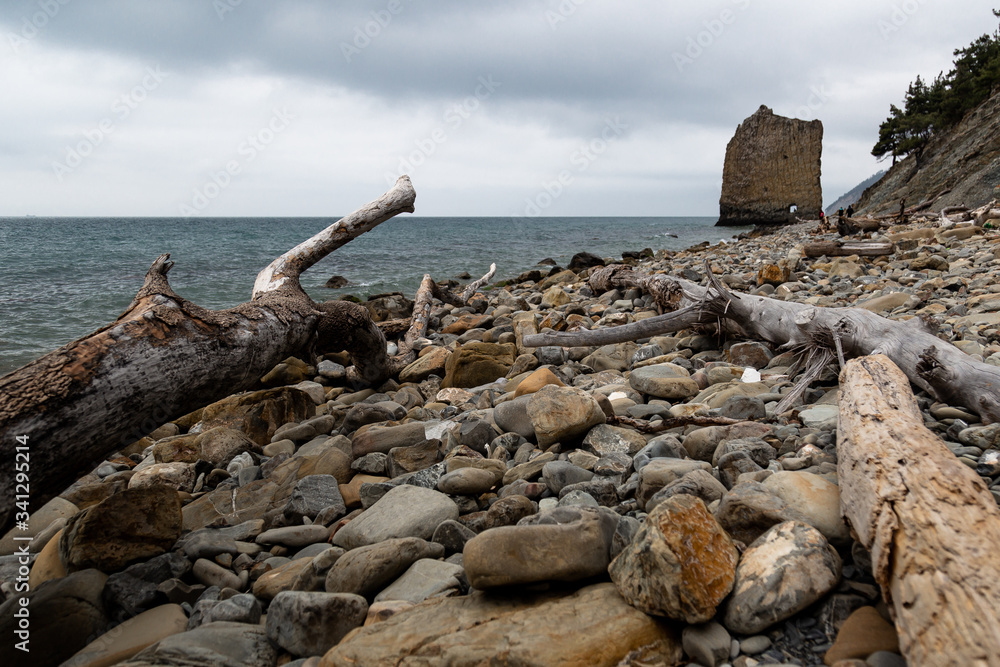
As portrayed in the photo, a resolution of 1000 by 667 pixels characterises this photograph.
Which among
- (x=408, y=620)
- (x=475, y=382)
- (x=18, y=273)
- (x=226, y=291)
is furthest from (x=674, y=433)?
(x=18, y=273)

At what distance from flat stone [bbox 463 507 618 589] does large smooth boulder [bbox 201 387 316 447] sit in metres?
3.26

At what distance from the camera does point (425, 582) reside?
6.43 ft

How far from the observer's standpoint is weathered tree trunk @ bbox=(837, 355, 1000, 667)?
1.11 metres

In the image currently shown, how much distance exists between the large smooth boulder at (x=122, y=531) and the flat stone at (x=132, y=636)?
414 millimetres

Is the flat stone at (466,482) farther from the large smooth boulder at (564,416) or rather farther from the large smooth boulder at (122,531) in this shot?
the large smooth boulder at (122,531)

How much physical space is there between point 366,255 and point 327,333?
892 inches

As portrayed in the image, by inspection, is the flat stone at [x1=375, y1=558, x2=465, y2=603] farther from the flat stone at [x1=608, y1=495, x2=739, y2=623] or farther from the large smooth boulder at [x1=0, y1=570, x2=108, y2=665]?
the large smooth boulder at [x1=0, y1=570, x2=108, y2=665]

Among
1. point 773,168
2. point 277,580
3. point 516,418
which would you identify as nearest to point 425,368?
point 516,418

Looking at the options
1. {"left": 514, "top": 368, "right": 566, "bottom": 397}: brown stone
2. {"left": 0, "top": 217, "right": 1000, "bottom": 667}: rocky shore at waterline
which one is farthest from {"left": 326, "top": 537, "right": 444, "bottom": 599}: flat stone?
{"left": 514, "top": 368, "right": 566, "bottom": 397}: brown stone

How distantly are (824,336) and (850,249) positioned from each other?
709 centimetres

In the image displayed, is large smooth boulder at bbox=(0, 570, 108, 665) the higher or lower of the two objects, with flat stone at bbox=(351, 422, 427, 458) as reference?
lower

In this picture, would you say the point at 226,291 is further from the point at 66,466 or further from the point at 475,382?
the point at 66,466

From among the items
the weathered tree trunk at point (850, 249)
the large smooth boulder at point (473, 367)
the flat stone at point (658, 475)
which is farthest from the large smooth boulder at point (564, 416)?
the weathered tree trunk at point (850, 249)

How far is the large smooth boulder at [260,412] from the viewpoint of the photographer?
14.7 feet
